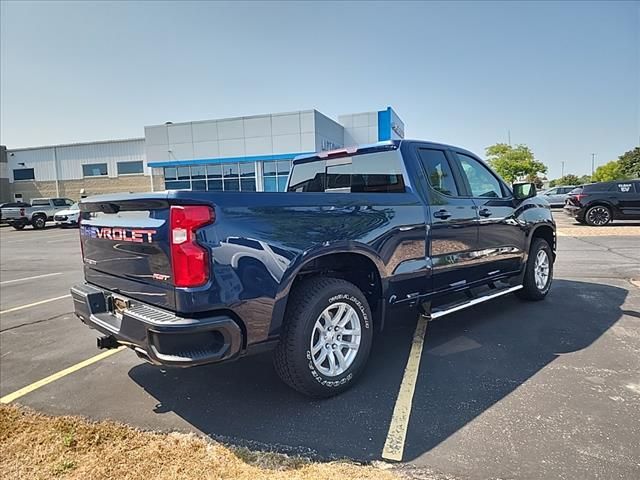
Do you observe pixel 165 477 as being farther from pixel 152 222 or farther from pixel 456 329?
pixel 456 329

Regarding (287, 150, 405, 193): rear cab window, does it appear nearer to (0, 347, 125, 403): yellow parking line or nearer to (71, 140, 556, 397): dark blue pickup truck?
(71, 140, 556, 397): dark blue pickup truck

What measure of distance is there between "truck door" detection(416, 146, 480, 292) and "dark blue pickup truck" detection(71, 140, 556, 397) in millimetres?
17

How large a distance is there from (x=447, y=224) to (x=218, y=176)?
32.1m

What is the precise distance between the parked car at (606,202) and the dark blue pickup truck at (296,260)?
1433cm

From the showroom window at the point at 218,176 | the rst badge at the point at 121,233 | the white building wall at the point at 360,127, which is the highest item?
the white building wall at the point at 360,127

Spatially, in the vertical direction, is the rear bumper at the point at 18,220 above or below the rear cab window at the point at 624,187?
below

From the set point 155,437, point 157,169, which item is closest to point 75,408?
point 155,437

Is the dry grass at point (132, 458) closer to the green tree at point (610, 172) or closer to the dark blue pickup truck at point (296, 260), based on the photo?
the dark blue pickup truck at point (296, 260)

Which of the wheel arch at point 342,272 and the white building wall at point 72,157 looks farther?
the white building wall at point 72,157

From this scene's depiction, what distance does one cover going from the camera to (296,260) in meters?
2.85

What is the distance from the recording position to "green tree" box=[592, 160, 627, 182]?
2862 inches

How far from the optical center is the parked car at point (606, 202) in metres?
15.7

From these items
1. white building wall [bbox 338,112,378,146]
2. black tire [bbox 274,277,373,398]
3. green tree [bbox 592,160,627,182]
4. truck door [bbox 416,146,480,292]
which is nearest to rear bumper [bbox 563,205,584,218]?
truck door [bbox 416,146,480,292]

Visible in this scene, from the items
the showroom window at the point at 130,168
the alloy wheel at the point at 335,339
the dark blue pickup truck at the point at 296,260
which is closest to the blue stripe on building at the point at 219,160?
the showroom window at the point at 130,168
